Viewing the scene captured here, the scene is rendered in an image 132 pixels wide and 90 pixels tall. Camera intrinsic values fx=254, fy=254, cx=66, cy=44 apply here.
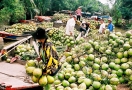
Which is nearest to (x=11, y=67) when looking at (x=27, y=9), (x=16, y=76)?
(x=16, y=76)

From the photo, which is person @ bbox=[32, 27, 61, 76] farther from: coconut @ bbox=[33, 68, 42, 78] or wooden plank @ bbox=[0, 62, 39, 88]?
wooden plank @ bbox=[0, 62, 39, 88]

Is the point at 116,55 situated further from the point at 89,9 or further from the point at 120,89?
the point at 89,9

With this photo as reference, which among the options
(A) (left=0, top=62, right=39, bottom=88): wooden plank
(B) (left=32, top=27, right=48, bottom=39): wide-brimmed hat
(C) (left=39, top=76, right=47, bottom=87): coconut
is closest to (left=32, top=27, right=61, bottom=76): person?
(B) (left=32, top=27, right=48, bottom=39): wide-brimmed hat

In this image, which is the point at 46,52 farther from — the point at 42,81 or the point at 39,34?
the point at 42,81

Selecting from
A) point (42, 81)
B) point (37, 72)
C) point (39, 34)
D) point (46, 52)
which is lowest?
point (42, 81)

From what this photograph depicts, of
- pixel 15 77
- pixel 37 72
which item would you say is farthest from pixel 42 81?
pixel 15 77

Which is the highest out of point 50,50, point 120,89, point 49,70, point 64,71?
point 50,50

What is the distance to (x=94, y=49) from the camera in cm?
561

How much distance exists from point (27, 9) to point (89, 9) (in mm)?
13028

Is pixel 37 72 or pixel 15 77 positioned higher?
pixel 37 72

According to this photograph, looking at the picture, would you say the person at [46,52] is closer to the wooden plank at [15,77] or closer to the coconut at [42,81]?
the coconut at [42,81]

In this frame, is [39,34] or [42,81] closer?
[42,81]

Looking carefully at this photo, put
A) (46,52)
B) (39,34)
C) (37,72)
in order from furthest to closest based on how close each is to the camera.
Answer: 1. (46,52)
2. (39,34)
3. (37,72)

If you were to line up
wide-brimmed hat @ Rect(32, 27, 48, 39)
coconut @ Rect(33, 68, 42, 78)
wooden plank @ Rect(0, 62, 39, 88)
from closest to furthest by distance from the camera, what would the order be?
coconut @ Rect(33, 68, 42, 78) < wide-brimmed hat @ Rect(32, 27, 48, 39) < wooden plank @ Rect(0, 62, 39, 88)
